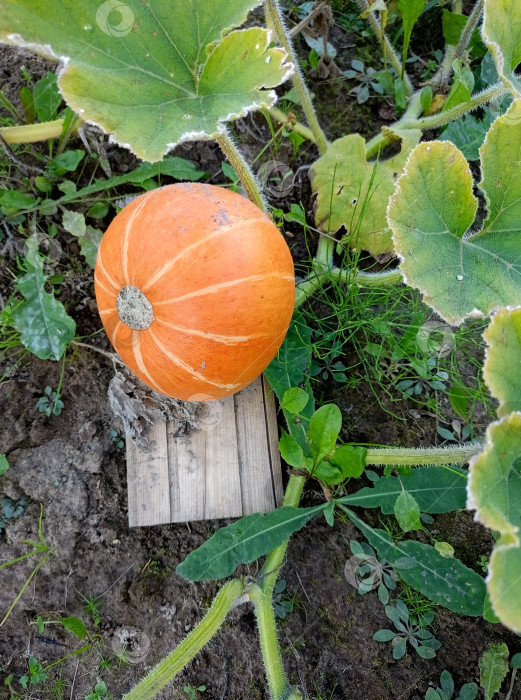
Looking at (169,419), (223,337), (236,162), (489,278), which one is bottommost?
(169,419)

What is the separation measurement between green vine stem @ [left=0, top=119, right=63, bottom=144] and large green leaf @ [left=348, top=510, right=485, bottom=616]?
1.80 meters

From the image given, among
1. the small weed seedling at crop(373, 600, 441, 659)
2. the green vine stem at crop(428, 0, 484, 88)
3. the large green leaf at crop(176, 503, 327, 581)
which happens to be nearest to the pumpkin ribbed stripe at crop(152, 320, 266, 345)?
the large green leaf at crop(176, 503, 327, 581)

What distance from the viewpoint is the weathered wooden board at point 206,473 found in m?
1.99

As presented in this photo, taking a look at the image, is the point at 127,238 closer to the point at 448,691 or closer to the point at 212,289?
the point at 212,289

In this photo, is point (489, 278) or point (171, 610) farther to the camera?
point (171, 610)

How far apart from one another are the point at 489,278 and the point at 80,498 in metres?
1.74

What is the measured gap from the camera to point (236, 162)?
174 cm

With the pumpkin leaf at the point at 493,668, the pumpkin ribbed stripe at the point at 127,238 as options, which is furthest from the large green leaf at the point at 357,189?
the pumpkin leaf at the point at 493,668

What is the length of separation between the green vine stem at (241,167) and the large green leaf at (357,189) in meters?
0.34

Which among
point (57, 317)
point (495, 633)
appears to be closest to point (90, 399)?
point (57, 317)

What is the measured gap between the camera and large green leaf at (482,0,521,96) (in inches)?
58.7

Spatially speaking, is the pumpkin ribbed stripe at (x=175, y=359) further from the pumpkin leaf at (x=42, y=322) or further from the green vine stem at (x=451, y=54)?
the green vine stem at (x=451, y=54)

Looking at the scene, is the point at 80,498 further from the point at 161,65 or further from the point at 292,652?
the point at 161,65

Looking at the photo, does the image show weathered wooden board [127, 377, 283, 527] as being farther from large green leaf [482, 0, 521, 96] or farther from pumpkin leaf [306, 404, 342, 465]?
large green leaf [482, 0, 521, 96]
